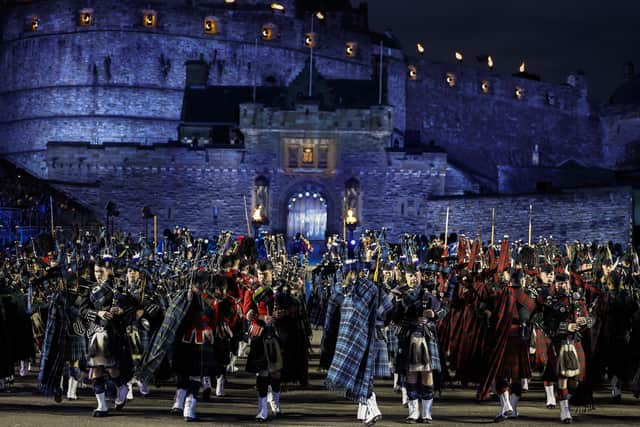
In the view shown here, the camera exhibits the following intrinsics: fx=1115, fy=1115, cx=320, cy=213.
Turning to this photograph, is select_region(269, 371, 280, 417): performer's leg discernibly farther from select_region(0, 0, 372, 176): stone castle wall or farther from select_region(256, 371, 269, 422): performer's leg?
select_region(0, 0, 372, 176): stone castle wall

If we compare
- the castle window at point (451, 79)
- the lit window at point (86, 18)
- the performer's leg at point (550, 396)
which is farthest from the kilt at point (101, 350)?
the castle window at point (451, 79)

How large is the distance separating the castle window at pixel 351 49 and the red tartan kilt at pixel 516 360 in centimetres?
5527

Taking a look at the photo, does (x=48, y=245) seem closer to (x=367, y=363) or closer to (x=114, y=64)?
(x=367, y=363)

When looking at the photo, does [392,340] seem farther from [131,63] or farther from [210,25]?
[210,25]

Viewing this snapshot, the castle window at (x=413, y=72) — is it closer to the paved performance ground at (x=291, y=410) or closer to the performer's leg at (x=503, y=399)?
the paved performance ground at (x=291, y=410)

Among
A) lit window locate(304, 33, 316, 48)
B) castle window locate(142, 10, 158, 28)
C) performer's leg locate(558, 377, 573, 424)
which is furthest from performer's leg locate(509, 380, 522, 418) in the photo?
lit window locate(304, 33, 316, 48)

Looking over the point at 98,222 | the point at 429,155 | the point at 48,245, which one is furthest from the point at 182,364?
the point at 429,155

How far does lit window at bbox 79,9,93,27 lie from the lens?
62.4 meters

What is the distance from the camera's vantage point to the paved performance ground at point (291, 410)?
12.0 meters

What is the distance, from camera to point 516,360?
41.6 feet

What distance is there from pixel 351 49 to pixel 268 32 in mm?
5551

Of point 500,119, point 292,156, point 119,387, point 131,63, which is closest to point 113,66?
point 131,63

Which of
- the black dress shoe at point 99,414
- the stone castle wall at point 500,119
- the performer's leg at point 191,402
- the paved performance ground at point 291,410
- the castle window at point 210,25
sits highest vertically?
the castle window at point 210,25

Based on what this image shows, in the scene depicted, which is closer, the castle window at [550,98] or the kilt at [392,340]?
the kilt at [392,340]
